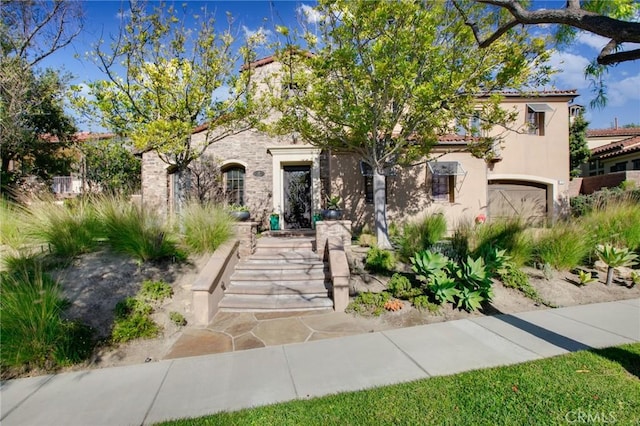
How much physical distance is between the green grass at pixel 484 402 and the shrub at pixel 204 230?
465cm

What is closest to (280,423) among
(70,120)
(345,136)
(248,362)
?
(248,362)

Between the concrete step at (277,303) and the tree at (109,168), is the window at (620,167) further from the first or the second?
the tree at (109,168)

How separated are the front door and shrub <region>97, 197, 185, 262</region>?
581 cm

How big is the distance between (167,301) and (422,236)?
6.36 meters

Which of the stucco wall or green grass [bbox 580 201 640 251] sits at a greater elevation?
the stucco wall

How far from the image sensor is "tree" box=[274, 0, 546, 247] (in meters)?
6.56

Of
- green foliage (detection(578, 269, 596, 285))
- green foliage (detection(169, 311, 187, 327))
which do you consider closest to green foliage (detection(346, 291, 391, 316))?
green foliage (detection(169, 311, 187, 327))

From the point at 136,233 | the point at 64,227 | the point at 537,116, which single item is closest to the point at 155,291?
the point at 136,233

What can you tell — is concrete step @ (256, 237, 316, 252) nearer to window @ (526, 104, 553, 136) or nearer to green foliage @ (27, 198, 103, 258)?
green foliage @ (27, 198, 103, 258)

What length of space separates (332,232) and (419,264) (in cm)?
269

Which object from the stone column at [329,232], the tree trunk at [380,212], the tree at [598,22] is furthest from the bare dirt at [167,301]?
the tree at [598,22]

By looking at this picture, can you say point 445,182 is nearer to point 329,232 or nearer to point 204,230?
point 329,232

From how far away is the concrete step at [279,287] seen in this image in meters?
6.17

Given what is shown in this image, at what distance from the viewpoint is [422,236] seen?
8.08m
